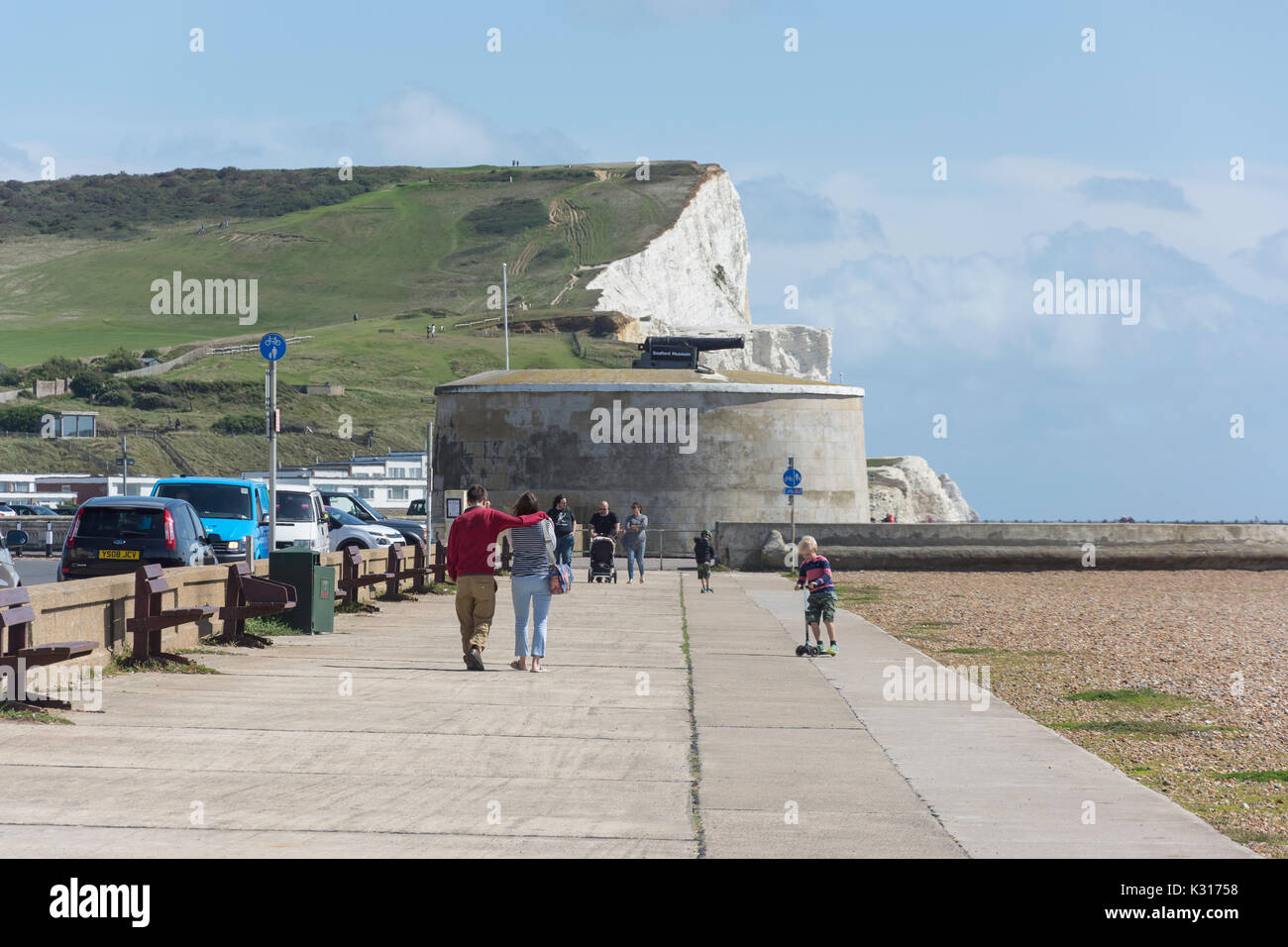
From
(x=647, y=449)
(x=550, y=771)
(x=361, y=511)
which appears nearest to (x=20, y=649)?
(x=550, y=771)

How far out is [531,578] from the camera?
14688 mm

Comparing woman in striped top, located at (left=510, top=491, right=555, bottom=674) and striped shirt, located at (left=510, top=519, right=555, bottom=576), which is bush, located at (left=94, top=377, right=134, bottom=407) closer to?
woman in striped top, located at (left=510, top=491, right=555, bottom=674)

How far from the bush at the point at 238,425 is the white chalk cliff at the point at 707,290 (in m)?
38.9

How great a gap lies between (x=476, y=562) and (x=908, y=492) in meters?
101

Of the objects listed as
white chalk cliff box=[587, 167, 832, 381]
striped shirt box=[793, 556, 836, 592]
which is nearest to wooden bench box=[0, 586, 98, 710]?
striped shirt box=[793, 556, 836, 592]

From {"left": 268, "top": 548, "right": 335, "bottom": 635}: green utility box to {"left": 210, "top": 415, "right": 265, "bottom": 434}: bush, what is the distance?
8765cm

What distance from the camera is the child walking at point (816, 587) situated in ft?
55.7

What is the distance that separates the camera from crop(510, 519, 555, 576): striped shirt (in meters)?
14.7

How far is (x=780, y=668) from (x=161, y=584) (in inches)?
250

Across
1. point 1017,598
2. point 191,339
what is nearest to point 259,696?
point 1017,598

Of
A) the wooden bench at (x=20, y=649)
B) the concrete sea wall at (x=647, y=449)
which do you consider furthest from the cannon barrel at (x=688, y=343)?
the wooden bench at (x=20, y=649)

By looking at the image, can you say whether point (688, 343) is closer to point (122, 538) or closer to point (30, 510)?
point (30, 510)

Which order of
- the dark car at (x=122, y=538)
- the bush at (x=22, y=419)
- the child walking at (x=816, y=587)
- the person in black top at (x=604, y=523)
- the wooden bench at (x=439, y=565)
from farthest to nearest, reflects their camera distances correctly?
the bush at (x=22, y=419) < the person in black top at (x=604, y=523) < the wooden bench at (x=439, y=565) < the dark car at (x=122, y=538) < the child walking at (x=816, y=587)

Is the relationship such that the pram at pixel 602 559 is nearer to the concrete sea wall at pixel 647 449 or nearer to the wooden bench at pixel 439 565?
the wooden bench at pixel 439 565
